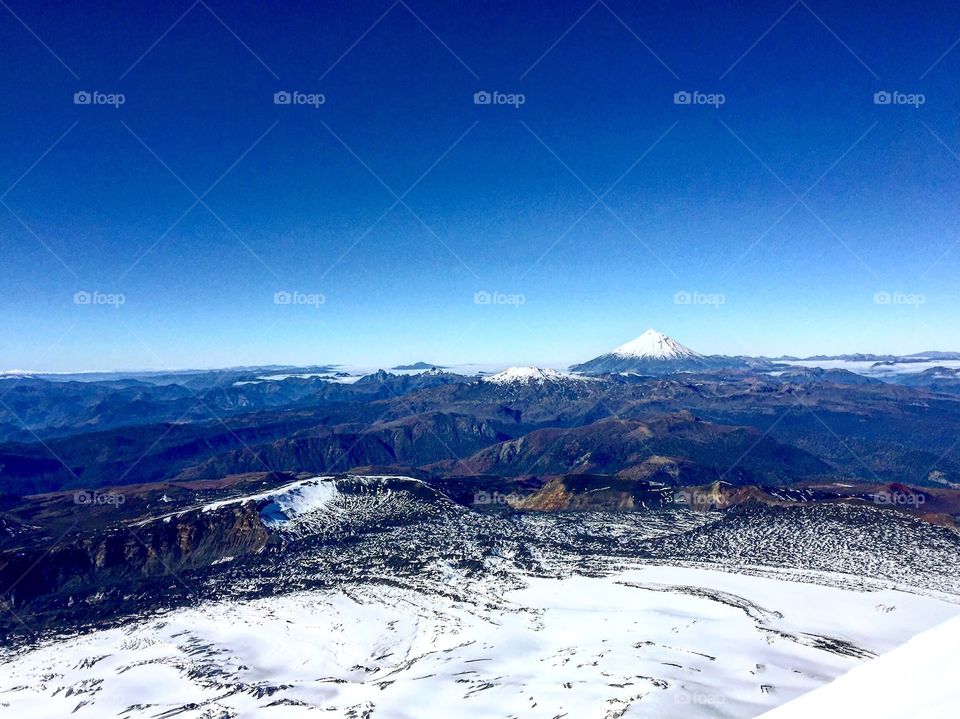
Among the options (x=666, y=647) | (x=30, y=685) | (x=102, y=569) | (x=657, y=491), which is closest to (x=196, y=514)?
(x=102, y=569)

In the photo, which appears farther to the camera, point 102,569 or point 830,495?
point 830,495

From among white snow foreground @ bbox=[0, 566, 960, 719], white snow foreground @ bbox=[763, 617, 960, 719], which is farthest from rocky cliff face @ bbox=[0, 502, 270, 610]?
white snow foreground @ bbox=[763, 617, 960, 719]

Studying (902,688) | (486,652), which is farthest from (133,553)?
(902,688)

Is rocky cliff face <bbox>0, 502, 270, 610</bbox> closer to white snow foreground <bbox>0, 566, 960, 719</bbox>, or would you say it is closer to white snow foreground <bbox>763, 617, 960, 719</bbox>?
white snow foreground <bbox>0, 566, 960, 719</bbox>

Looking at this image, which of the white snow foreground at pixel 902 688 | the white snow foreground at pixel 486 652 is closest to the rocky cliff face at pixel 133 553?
the white snow foreground at pixel 486 652

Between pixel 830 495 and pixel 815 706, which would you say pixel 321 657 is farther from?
pixel 830 495
